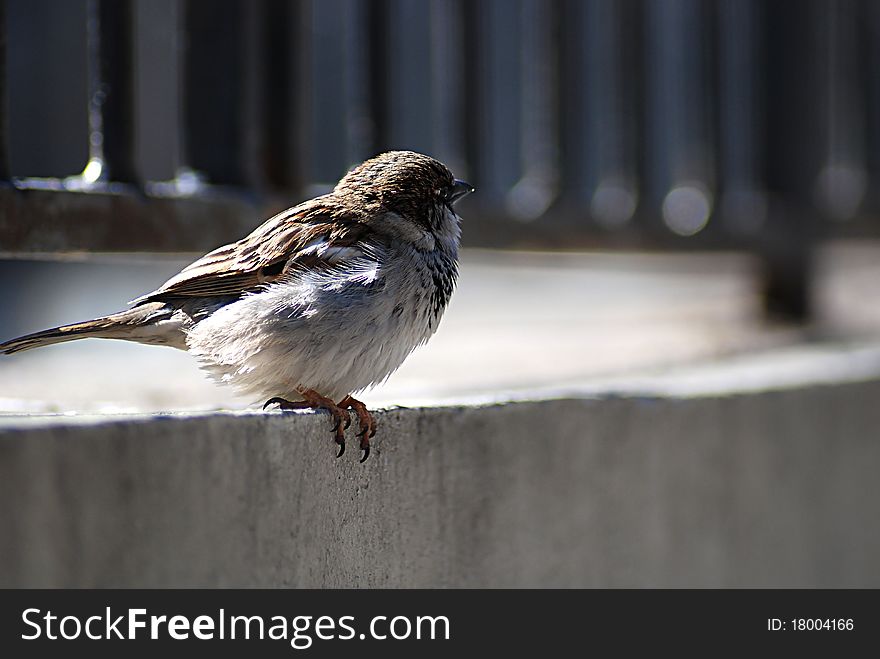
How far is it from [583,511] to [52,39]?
3785 mm

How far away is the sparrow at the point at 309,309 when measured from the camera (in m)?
3.20

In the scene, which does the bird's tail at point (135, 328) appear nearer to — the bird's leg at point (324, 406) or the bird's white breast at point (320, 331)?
the bird's white breast at point (320, 331)

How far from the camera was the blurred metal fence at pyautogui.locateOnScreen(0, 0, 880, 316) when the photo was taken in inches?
165

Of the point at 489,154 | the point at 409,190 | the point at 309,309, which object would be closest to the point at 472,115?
the point at 489,154

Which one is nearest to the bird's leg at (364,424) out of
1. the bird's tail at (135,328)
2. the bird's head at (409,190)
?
the bird's tail at (135,328)

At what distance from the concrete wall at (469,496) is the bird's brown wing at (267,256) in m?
0.51

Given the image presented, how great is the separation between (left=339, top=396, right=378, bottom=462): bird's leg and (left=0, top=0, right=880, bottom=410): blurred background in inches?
36.5

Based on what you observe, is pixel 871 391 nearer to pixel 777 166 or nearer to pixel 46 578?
pixel 777 166

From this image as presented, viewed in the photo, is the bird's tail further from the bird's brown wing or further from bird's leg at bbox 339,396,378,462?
bird's leg at bbox 339,396,378,462

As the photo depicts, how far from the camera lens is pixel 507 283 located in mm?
10148

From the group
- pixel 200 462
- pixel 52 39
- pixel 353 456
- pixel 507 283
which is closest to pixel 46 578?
pixel 200 462

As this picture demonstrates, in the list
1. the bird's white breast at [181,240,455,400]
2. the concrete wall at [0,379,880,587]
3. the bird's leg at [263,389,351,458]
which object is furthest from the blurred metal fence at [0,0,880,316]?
the concrete wall at [0,379,880,587]

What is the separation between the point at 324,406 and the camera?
3.16 m

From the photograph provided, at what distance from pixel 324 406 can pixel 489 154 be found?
3516mm
